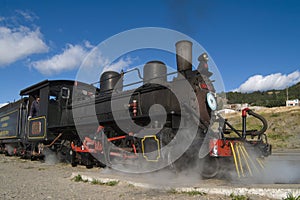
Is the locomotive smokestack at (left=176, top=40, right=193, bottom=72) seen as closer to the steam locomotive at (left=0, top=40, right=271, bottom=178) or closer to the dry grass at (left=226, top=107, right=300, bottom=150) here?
the steam locomotive at (left=0, top=40, right=271, bottom=178)

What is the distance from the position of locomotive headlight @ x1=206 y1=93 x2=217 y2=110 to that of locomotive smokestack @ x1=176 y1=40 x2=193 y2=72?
921mm

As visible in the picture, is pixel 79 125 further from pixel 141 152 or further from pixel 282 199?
pixel 282 199

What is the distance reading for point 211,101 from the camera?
727cm

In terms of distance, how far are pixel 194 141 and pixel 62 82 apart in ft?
23.0

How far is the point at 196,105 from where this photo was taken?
7.00 meters

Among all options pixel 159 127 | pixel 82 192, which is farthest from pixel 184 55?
pixel 82 192

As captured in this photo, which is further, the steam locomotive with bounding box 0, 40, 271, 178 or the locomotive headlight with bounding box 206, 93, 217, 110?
the locomotive headlight with bounding box 206, 93, 217, 110

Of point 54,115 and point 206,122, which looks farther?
point 54,115

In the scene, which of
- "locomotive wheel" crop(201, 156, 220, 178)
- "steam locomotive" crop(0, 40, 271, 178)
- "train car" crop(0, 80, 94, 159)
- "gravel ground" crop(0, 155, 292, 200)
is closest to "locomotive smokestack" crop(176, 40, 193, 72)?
"steam locomotive" crop(0, 40, 271, 178)

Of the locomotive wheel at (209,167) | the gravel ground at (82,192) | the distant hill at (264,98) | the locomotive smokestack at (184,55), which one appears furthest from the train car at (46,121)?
the distant hill at (264,98)

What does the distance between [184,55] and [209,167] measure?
299cm

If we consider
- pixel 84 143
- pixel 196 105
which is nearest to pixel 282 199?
pixel 196 105

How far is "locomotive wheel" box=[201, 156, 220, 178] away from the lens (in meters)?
6.84

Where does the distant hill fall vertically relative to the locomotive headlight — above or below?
above
